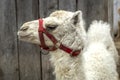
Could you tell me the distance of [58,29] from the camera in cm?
366

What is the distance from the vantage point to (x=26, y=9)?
5.15 meters

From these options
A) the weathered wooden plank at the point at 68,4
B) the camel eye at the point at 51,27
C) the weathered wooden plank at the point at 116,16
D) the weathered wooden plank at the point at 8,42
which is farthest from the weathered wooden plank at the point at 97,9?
the weathered wooden plank at the point at 116,16

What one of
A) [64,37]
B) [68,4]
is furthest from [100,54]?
[64,37]

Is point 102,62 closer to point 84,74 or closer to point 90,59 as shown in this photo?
point 90,59

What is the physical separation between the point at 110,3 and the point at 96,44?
58 centimetres

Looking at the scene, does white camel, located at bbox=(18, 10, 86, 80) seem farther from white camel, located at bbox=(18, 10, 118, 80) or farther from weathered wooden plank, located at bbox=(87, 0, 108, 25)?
weathered wooden plank, located at bbox=(87, 0, 108, 25)

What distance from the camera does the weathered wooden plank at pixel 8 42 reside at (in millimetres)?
5160

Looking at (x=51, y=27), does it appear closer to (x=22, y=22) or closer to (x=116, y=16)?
(x=22, y=22)

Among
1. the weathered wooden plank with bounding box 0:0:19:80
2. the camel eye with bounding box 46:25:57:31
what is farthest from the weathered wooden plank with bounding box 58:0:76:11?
the camel eye with bounding box 46:25:57:31

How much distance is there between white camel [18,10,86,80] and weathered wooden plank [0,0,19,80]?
1526 mm

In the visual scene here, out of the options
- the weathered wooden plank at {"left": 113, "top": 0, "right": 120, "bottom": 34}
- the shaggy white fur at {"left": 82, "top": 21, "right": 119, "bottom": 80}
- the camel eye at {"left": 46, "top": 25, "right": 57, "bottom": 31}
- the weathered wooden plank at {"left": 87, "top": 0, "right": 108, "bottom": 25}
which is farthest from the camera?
the weathered wooden plank at {"left": 113, "top": 0, "right": 120, "bottom": 34}

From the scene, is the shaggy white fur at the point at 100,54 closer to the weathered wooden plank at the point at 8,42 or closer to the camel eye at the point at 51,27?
the camel eye at the point at 51,27

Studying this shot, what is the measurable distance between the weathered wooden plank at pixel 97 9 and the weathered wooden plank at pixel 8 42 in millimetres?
937

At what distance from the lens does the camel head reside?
3.65 metres
